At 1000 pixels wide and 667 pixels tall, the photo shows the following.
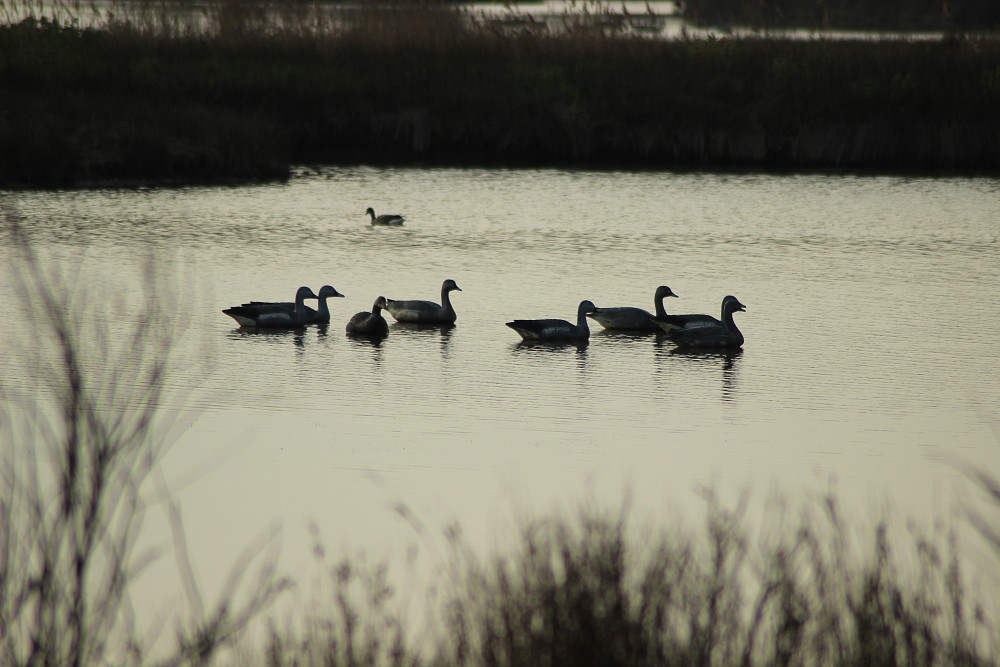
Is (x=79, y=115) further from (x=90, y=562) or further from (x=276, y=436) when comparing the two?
(x=90, y=562)

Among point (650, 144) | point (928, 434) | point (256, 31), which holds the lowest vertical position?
point (928, 434)

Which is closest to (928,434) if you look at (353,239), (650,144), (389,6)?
(353,239)

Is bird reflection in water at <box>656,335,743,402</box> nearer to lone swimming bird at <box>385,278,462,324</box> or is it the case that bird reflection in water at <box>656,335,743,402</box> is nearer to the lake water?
the lake water

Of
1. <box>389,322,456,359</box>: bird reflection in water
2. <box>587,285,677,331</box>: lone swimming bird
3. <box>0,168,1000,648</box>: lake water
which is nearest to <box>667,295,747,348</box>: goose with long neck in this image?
<box>0,168,1000,648</box>: lake water

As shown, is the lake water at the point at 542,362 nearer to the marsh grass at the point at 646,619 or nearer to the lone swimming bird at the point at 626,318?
the lone swimming bird at the point at 626,318

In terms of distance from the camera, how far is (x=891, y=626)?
16.6 ft

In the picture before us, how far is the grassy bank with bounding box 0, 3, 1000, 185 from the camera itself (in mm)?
30359

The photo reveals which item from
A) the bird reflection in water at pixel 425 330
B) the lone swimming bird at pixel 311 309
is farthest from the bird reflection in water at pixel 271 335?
the bird reflection in water at pixel 425 330

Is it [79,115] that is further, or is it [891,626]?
[79,115]

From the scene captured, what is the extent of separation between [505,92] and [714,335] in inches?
717

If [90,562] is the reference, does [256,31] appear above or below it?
above

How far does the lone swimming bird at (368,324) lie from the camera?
14562 millimetres

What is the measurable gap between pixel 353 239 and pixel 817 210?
8.25m

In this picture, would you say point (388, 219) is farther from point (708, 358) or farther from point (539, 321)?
point (708, 358)
